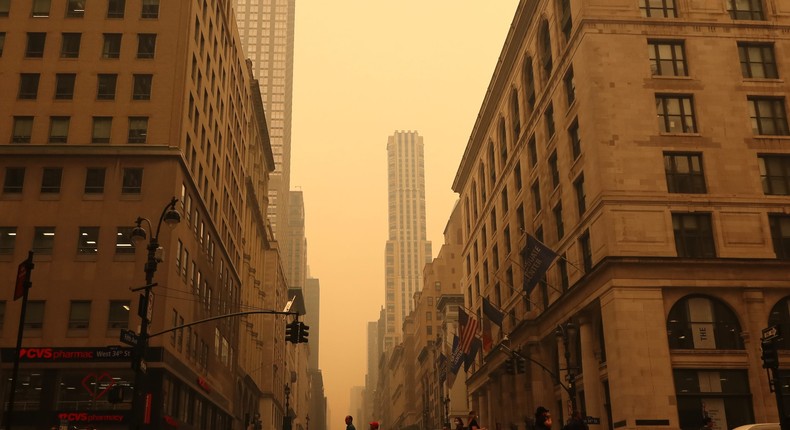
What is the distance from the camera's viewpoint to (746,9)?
5019cm

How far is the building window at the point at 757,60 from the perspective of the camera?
48594mm

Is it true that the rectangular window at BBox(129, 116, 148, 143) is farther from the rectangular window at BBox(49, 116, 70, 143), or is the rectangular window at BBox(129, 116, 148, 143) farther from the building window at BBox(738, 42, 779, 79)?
the building window at BBox(738, 42, 779, 79)

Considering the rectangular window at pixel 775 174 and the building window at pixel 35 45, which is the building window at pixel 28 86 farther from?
the rectangular window at pixel 775 174

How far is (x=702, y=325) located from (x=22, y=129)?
144ft

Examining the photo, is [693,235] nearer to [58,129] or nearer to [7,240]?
[58,129]

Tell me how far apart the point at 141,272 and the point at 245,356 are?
47351mm

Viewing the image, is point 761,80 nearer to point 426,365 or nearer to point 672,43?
point 672,43

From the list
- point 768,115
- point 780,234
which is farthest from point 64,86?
point 780,234

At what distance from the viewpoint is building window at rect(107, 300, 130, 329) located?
49375mm

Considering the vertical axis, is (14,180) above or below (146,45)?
below

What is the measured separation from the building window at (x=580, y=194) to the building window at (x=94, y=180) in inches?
1196

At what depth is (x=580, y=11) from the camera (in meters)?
49.2

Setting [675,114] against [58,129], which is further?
[58,129]

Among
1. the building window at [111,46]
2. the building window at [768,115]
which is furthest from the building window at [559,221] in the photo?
the building window at [111,46]
